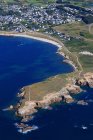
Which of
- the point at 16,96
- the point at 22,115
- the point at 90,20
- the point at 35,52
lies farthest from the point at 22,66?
the point at 90,20

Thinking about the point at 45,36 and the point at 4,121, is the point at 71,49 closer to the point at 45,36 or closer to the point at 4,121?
the point at 45,36

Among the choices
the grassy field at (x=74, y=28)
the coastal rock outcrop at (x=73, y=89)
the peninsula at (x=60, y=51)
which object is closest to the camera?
the peninsula at (x=60, y=51)

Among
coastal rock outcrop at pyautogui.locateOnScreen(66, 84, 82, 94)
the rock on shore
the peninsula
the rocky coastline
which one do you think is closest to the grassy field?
the peninsula

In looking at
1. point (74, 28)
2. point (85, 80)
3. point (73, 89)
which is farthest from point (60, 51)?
point (73, 89)

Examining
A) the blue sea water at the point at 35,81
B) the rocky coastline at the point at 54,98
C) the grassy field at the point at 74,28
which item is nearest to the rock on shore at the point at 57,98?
the rocky coastline at the point at 54,98

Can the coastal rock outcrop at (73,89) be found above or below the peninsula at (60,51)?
below

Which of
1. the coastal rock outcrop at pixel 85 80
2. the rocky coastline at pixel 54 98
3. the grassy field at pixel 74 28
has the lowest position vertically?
the rocky coastline at pixel 54 98

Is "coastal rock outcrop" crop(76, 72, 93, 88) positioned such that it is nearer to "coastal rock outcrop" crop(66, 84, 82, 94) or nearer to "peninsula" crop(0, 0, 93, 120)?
"peninsula" crop(0, 0, 93, 120)

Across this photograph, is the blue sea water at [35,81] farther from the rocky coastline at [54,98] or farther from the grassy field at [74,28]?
the grassy field at [74,28]
